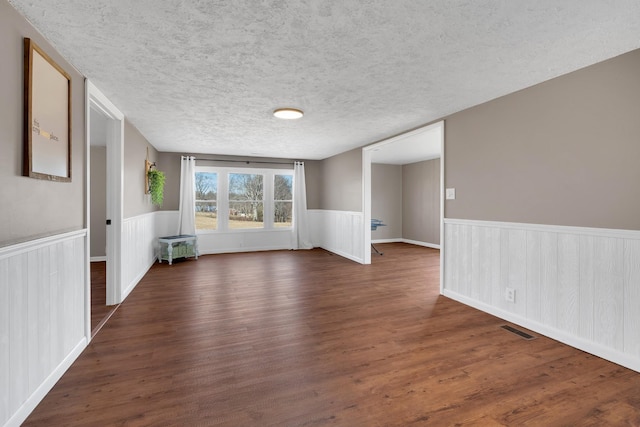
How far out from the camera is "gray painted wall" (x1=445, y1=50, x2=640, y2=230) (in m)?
2.12

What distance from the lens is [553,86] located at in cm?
254

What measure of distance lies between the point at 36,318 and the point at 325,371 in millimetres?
1729

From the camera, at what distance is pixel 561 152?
2.50m

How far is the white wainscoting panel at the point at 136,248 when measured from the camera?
362 cm

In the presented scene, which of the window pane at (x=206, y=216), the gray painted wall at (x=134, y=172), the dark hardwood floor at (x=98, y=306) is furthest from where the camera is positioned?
the window pane at (x=206, y=216)

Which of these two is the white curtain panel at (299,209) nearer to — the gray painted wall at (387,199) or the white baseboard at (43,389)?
the gray painted wall at (387,199)

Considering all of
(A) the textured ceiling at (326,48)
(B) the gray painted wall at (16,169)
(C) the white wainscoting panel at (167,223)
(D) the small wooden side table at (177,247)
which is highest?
(A) the textured ceiling at (326,48)

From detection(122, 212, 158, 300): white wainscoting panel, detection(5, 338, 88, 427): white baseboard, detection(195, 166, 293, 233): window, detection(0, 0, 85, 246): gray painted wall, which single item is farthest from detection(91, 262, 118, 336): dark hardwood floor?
detection(195, 166, 293, 233): window

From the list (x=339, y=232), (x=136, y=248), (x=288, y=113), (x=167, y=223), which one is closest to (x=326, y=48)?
(x=288, y=113)

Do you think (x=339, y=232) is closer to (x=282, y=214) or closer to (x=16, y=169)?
(x=282, y=214)

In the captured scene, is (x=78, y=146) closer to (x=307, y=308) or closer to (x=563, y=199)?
(x=307, y=308)

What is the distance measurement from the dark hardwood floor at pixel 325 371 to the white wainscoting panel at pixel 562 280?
146mm

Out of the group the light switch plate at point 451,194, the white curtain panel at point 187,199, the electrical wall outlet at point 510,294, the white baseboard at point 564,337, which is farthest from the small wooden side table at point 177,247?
the electrical wall outlet at point 510,294

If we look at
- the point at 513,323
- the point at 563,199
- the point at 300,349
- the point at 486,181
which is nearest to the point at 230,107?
the point at 300,349
